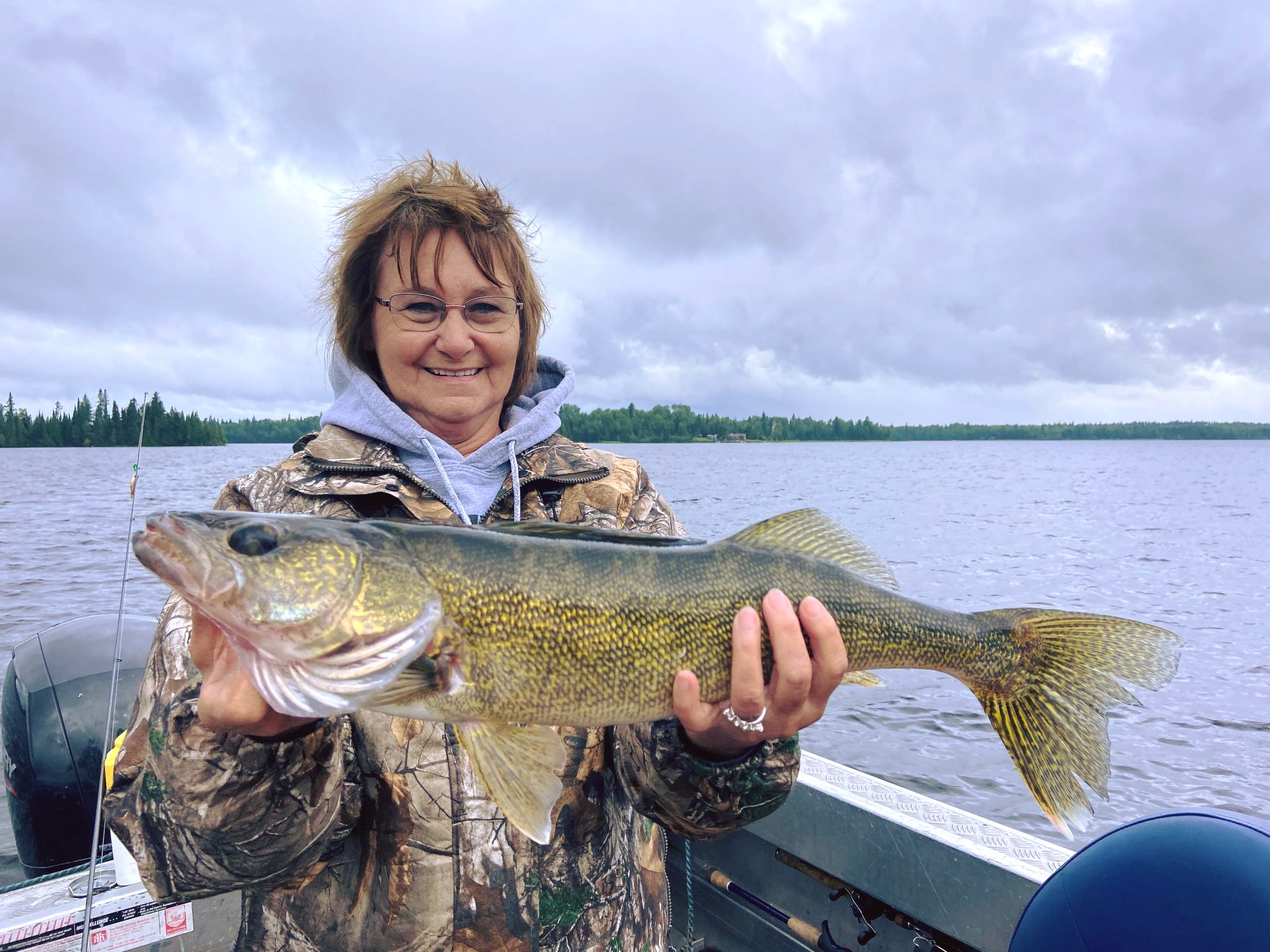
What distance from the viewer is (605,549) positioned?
2420 millimetres

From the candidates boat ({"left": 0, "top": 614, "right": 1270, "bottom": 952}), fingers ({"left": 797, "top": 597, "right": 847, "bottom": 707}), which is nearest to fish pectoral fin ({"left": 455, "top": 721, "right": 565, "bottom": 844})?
fingers ({"left": 797, "top": 597, "right": 847, "bottom": 707})

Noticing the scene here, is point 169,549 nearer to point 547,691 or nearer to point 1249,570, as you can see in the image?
point 547,691

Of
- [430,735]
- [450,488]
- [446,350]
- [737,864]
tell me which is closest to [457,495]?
[450,488]

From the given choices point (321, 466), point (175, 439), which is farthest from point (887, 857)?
point (175, 439)

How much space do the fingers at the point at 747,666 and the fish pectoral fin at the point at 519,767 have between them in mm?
544

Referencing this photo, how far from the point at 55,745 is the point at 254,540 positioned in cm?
333

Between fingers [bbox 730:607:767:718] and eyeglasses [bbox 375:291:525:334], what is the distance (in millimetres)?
1458

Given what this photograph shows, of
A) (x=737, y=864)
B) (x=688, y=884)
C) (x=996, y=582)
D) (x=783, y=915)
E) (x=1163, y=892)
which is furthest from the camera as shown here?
(x=996, y=582)

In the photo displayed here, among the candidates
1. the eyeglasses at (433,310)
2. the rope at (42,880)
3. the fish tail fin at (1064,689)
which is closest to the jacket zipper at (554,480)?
the eyeglasses at (433,310)

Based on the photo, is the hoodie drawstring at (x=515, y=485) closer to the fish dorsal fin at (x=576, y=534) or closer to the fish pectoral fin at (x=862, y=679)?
the fish dorsal fin at (x=576, y=534)

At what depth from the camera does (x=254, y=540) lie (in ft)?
7.20

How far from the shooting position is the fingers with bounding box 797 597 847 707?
2.42 metres

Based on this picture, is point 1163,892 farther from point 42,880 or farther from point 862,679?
point 42,880

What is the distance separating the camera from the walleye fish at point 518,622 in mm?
2113
